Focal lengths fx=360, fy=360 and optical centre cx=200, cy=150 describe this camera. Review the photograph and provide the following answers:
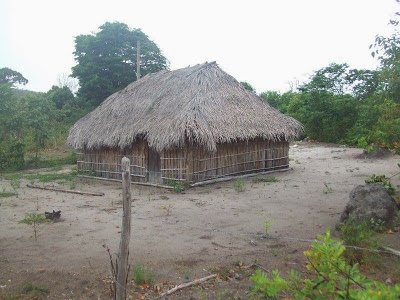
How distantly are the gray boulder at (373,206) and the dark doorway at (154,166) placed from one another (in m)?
7.22

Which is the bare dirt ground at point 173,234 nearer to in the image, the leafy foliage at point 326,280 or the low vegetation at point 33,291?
the low vegetation at point 33,291

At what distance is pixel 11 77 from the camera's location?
1228 inches

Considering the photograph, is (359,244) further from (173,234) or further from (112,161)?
(112,161)

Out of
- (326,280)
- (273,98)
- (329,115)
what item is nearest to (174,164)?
(326,280)

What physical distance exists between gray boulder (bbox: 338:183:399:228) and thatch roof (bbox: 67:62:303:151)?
5.22m

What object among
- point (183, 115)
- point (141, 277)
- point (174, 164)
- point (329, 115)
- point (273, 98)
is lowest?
point (141, 277)

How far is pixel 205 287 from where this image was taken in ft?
14.3

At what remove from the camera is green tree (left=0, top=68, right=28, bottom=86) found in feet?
100

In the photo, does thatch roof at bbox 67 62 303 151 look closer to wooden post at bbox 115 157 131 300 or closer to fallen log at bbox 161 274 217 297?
fallen log at bbox 161 274 217 297

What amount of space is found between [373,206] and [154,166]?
25.5 ft

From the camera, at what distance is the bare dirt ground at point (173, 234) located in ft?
15.0

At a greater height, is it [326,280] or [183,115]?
[183,115]

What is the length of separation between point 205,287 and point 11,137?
670 inches

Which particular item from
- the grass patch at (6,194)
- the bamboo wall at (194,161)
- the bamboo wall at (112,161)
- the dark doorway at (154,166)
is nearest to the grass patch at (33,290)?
the grass patch at (6,194)
